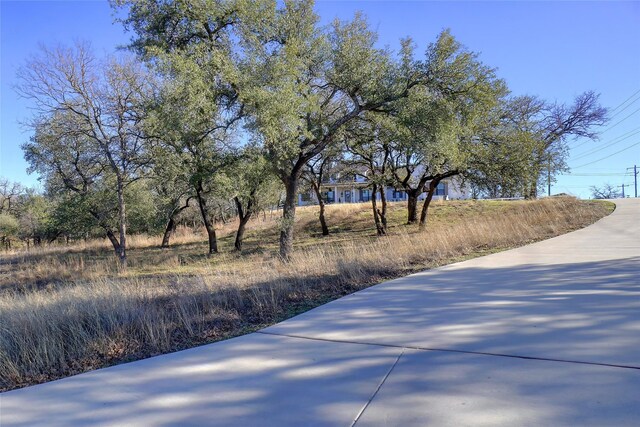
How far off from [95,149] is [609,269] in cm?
2078

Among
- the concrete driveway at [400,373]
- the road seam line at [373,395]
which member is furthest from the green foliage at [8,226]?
the road seam line at [373,395]

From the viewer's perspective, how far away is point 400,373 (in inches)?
143

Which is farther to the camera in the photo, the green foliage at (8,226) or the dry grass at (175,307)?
the green foliage at (8,226)

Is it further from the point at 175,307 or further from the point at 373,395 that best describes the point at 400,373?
the point at 175,307

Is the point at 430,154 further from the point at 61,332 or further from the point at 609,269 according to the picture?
the point at 61,332

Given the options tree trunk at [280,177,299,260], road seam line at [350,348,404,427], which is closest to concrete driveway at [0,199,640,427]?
road seam line at [350,348,404,427]

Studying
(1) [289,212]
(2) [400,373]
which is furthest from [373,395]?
(1) [289,212]

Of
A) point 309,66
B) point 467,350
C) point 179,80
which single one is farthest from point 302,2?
point 467,350

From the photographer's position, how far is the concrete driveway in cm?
302

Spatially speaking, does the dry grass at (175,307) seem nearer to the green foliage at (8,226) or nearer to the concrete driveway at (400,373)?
the concrete driveway at (400,373)

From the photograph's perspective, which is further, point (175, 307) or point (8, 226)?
point (8, 226)

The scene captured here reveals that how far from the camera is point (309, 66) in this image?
15.6m

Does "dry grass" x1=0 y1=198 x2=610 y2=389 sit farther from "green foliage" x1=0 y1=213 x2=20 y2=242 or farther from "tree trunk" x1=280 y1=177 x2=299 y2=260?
"green foliage" x1=0 y1=213 x2=20 y2=242

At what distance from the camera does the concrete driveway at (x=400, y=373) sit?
3.02 metres
